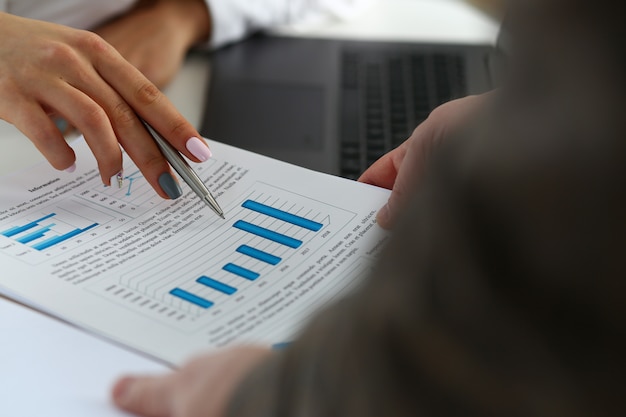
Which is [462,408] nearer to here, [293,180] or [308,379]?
[308,379]

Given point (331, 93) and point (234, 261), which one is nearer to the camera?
point (234, 261)

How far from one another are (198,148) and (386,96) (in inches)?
12.4

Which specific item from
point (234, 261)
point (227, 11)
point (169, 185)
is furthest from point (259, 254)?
point (227, 11)

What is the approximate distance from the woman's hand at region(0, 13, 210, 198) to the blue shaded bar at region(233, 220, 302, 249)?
0.07m

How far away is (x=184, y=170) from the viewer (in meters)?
0.66

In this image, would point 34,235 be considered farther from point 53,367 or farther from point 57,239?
point 53,367

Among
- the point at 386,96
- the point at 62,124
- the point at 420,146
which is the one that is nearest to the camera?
the point at 420,146

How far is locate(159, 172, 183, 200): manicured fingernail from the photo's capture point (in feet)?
2.16

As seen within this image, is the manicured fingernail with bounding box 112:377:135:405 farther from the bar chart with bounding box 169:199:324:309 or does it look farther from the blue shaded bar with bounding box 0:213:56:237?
the blue shaded bar with bounding box 0:213:56:237

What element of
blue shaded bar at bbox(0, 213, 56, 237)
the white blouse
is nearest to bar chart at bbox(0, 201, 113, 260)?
blue shaded bar at bbox(0, 213, 56, 237)

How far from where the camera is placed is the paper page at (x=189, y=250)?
1.67ft

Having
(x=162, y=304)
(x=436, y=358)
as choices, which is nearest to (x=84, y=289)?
(x=162, y=304)

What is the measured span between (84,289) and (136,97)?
22cm

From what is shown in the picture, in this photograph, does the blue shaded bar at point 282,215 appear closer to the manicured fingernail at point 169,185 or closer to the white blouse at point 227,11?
the manicured fingernail at point 169,185
